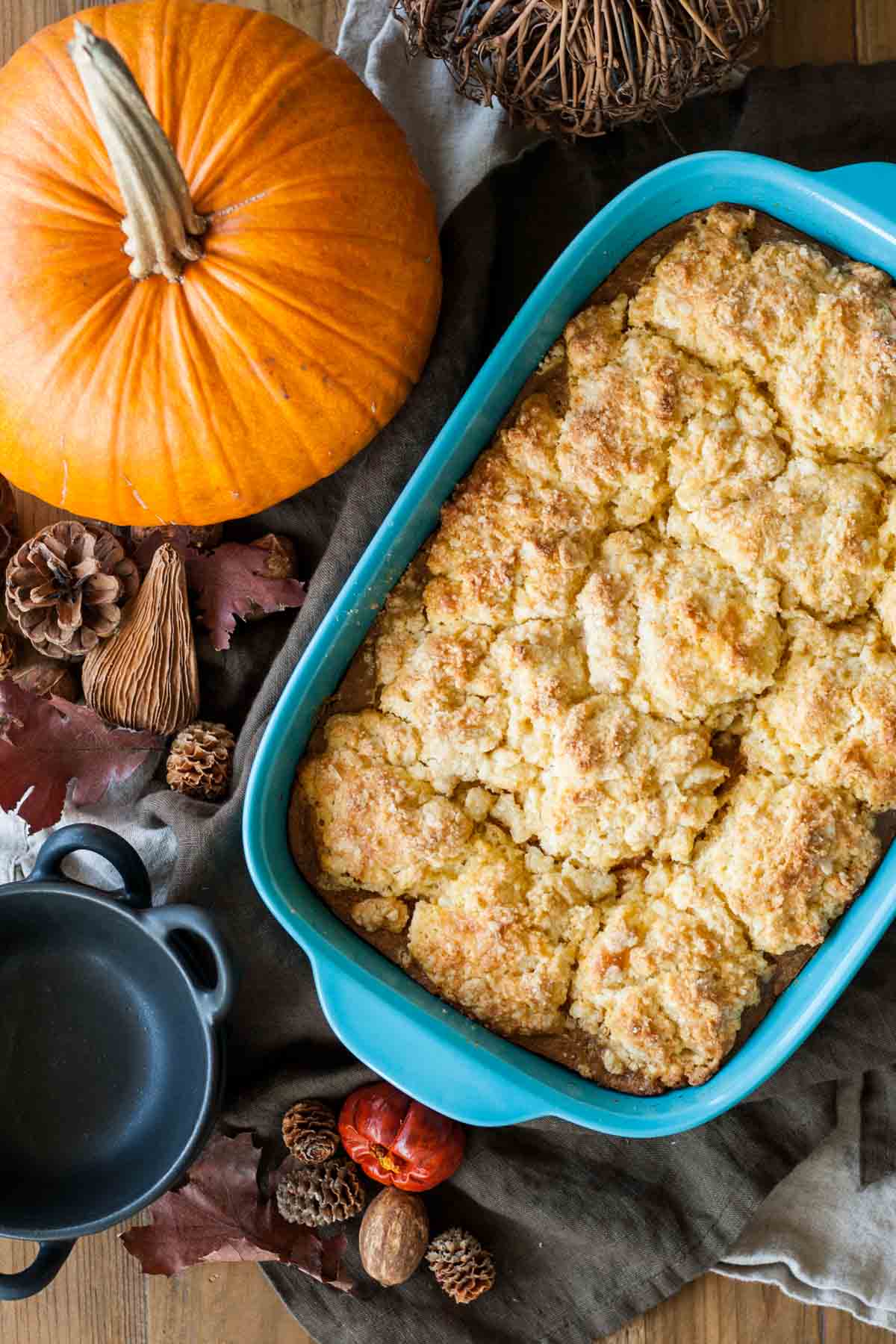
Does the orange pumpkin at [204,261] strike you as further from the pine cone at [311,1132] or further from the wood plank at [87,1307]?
the wood plank at [87,1307]

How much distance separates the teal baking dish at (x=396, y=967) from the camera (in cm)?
176

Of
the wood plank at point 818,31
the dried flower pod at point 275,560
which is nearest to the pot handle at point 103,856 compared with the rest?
the dried flower pod at point 275,560

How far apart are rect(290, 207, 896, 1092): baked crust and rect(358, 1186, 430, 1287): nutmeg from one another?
18.9 inches

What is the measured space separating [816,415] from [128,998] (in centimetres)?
146

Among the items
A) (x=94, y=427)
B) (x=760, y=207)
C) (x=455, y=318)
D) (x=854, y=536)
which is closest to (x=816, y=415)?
(x=854, y=536)

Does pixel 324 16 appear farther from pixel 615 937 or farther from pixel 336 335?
pixel 615 937

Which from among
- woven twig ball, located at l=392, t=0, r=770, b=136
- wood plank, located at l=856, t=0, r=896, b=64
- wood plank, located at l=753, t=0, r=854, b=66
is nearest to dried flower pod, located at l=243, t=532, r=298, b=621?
woven twig ball, located at l=392, t=0, r=770, b=136

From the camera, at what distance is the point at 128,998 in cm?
211

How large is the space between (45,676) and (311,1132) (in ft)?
2.93

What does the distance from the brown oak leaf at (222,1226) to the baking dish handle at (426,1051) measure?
47 cm

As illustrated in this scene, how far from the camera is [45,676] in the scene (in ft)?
6.95

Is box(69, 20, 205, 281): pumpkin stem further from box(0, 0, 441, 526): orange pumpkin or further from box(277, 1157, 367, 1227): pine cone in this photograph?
box(277, 1157, 367, 1227): pine cone

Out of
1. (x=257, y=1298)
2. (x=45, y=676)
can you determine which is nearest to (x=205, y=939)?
(x=45, y=676)

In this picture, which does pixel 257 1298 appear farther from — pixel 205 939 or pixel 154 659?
pixel 154 659
